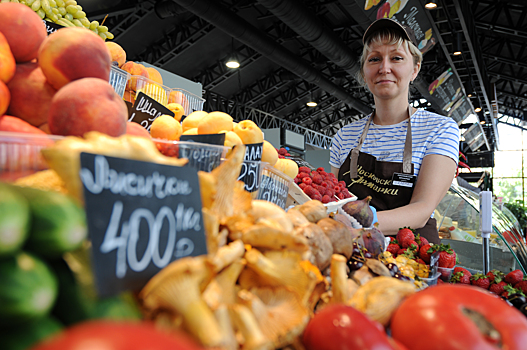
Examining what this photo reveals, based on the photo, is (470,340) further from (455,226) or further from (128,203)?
(455,226)

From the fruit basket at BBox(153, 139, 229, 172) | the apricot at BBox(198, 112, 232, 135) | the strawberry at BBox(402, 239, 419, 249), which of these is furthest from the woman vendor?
the fruit basket at BBox(153, 139, 229, 172)

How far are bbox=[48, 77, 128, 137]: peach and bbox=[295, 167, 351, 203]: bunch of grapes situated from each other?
95cm

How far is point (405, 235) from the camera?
1.86m

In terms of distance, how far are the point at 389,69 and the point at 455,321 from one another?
2007 millimetres

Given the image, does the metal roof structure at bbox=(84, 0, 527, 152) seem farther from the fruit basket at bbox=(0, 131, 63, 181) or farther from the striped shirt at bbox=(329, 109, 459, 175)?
the fruit basket at bbox=(0, 131, 63, 181)

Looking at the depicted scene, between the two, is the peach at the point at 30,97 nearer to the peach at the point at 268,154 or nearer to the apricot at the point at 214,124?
the apricot at the point at 214,124

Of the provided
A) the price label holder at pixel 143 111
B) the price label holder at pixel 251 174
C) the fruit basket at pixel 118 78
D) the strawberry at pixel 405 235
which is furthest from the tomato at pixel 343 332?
the strawberry at pixel 405 235

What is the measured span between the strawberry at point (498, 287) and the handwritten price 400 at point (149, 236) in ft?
5.66

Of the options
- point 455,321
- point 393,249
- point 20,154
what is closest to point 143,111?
point 20,154

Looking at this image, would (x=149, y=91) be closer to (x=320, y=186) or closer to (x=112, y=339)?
(x=320, y=186)

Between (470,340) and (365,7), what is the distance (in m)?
4.26

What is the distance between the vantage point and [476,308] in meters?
0.52

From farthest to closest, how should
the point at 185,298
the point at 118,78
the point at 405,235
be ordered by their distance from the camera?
1. the point at 405,235
2. the point at 118,78
3. the point at 185,298

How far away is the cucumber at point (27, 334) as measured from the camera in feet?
1.09
